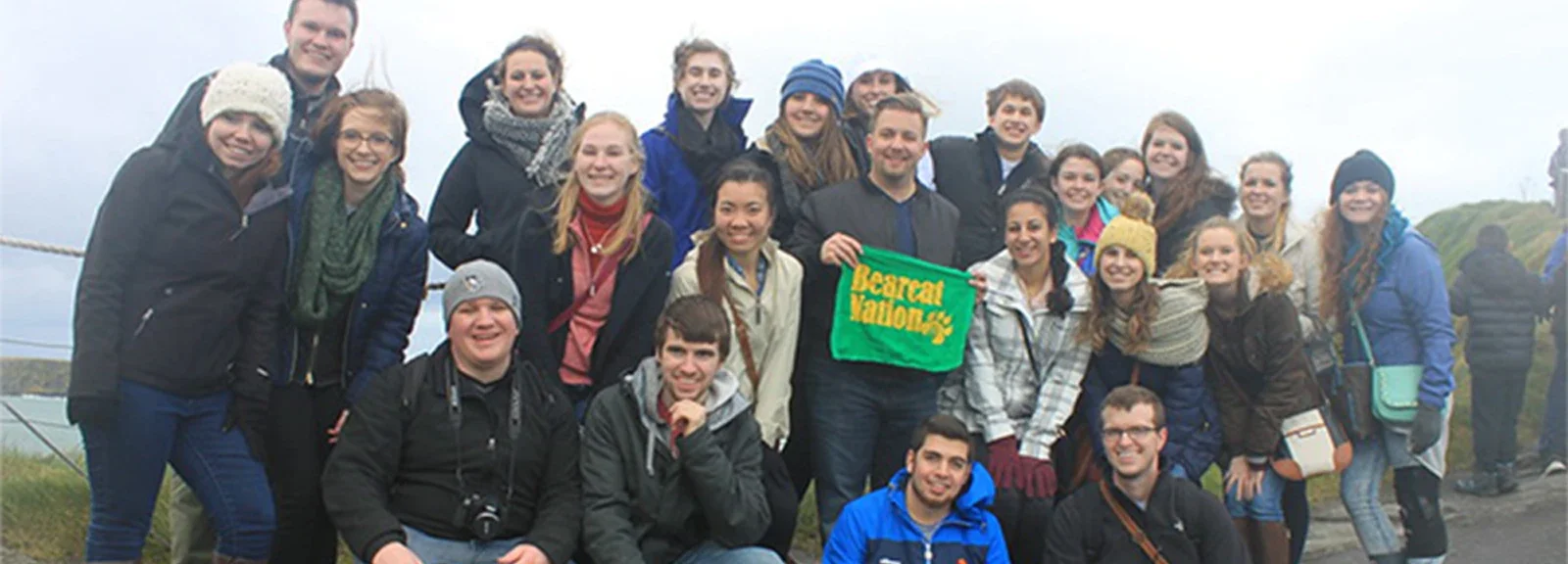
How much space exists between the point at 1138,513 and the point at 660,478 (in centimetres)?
202

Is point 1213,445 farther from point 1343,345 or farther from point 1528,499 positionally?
point 1528,499

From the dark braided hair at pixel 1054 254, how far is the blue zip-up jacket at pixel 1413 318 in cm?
162

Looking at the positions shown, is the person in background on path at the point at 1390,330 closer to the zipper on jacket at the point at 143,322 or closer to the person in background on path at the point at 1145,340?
the person in background on path at the point at 1145,340

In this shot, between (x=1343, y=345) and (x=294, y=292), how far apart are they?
4.93 meters

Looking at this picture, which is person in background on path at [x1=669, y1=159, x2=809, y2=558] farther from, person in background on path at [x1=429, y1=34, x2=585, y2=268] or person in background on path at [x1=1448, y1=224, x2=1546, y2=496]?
person in background on path at [x1=1448, y1=224, x2=1546, y2=496]

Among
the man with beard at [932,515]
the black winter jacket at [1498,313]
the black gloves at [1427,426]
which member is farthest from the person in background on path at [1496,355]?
the man with beard at [932,515]

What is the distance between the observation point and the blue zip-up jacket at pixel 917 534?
4832mm

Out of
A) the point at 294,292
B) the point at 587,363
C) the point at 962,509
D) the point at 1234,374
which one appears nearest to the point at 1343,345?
the point at 1234,374

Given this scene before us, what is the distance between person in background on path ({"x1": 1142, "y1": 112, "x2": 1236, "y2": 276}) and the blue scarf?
0.67 m

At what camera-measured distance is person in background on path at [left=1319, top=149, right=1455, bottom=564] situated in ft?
18.5

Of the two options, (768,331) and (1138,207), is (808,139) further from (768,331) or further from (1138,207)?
(1138,207)

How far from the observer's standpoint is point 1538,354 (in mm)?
12812

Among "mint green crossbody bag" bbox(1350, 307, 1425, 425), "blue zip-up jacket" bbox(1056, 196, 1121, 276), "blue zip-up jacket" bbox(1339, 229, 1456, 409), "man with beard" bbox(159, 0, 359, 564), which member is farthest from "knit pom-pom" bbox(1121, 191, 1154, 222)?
"man with beard" bbox(159, 0, 359, 564)

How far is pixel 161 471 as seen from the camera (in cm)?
426
